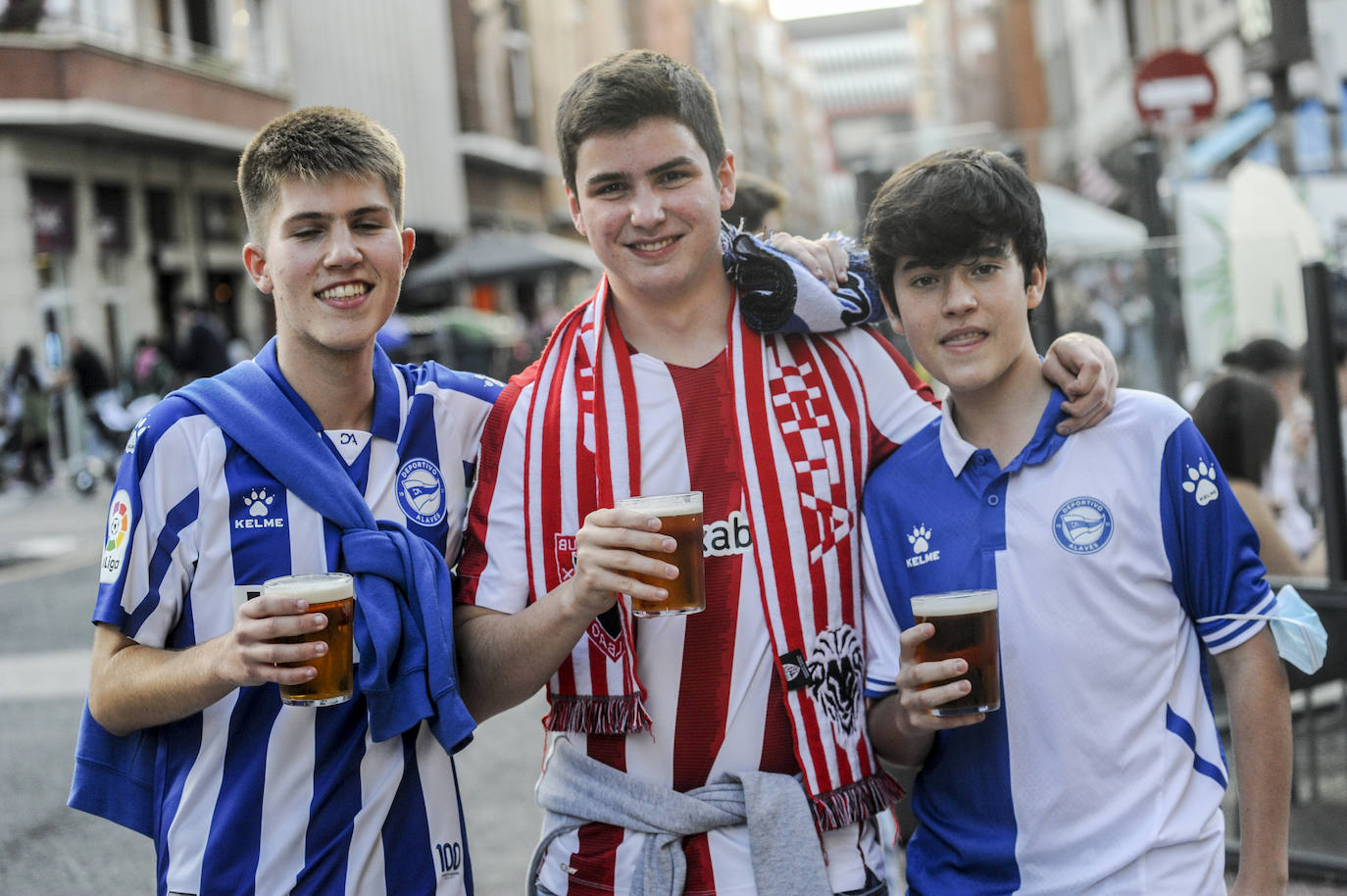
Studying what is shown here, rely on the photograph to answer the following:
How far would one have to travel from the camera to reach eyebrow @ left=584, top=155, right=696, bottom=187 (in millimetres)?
2506

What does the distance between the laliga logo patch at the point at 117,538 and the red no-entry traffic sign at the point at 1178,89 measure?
8924 millimetres

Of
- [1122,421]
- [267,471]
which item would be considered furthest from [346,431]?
[1122,421]

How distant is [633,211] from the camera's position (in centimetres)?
→ 249

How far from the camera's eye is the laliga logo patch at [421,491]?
102 inches

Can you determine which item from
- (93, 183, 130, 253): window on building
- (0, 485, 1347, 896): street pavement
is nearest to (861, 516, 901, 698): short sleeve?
(0, 485, 1347, 896): street pavement

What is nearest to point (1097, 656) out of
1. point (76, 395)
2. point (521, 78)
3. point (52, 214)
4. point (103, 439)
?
point (103, 439)

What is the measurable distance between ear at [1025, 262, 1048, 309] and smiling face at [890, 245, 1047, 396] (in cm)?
5

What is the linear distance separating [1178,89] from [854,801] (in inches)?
337

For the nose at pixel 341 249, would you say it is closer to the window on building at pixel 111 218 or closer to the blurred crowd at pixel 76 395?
the blurred crowd at pixel 76 395

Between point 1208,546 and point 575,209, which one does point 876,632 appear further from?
point 575,209

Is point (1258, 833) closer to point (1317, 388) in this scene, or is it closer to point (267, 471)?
point (267, 471)

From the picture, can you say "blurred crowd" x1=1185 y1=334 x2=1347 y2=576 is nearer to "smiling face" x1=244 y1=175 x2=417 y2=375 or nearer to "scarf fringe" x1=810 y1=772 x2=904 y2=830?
"scarf fringe" x1=810 y1=772 x2=904 y2=830

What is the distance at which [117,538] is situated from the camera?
95.3 inches

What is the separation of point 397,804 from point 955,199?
1.47m
